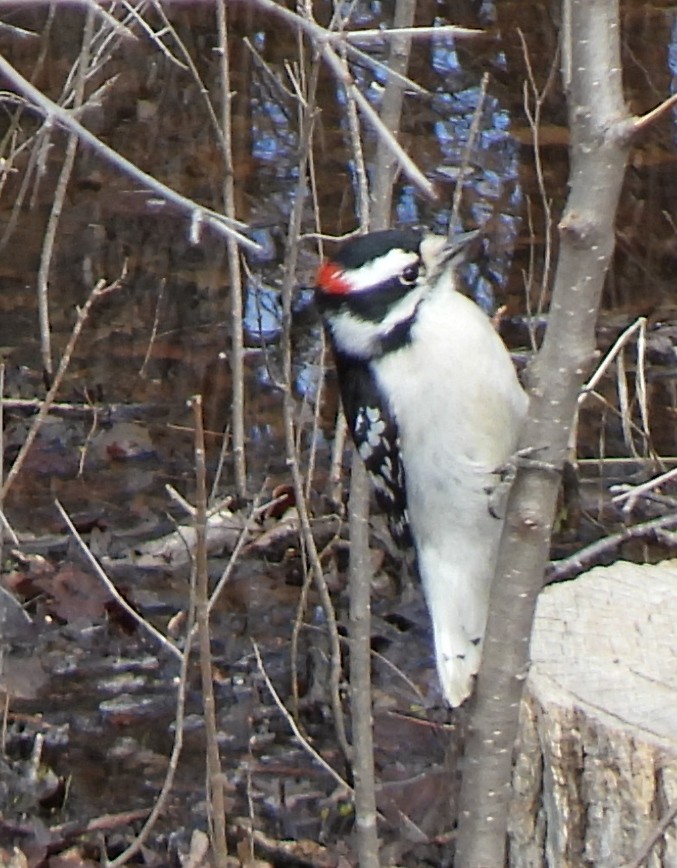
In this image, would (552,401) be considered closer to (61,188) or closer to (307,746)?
(307,746)

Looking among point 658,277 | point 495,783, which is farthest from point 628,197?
point 495,783

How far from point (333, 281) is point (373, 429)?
305 millimetres

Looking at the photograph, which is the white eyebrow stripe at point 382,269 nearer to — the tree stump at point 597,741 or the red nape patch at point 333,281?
the red nape patch at point 333,281

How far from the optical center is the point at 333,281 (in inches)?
129

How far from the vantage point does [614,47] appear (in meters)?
1.93

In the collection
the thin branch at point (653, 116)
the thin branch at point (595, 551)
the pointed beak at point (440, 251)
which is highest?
the thin branch at point (653, 116)

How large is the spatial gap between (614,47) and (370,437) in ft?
4.89

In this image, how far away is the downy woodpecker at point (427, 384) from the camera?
10.4 feet

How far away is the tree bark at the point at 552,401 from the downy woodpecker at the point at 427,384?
3.22 feet

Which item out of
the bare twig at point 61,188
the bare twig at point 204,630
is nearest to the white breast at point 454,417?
the bare twig at point 204,630

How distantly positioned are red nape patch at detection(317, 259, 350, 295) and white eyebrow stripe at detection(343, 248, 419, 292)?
26 mm

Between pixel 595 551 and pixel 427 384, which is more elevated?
pixel 427 384

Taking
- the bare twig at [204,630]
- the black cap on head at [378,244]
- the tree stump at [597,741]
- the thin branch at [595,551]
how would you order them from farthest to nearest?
the thin branch at [595,551]
the black cap on head at [378,244]
the tree stump at [597,741]
the bare twig at [204,630]

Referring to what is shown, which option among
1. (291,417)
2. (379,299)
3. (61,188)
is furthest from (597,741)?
(61,188)
